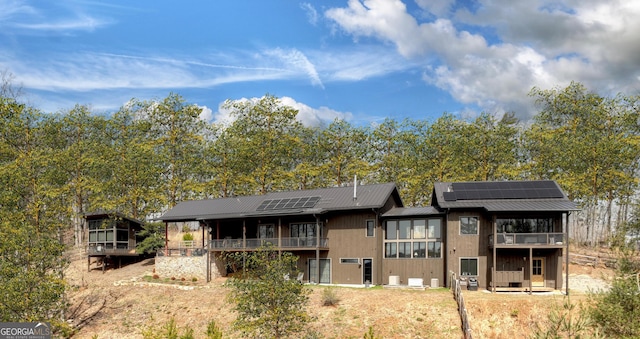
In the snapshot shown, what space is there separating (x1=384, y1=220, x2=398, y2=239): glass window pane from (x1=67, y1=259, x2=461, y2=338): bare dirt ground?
4021mm

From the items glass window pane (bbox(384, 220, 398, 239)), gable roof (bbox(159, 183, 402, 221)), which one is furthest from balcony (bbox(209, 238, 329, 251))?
glass window pane (bbox(384, 220, 398, 239))

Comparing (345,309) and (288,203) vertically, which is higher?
(288,203)

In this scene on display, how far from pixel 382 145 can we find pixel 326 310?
86.7ft

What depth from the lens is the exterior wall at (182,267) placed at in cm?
3812

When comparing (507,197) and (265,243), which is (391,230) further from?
(265,243)

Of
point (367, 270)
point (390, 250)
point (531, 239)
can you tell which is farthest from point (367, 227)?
point (531, 239)

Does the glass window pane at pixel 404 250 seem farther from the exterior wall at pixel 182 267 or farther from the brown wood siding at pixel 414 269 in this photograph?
the exterior wall at pixel 182 267

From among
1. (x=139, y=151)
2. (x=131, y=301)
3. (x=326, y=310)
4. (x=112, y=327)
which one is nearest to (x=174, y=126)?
(x=139, y=151)

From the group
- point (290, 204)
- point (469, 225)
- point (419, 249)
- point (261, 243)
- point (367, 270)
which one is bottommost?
point (367, 270)

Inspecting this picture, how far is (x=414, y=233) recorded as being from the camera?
110ft

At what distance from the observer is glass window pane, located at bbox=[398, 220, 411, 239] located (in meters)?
33.7

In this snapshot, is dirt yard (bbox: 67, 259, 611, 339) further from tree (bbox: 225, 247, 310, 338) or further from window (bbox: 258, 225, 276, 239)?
window (bbox: 258, 225, 276, 239)

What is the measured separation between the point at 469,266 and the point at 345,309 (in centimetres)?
864

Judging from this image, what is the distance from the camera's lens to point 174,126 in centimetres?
5419
